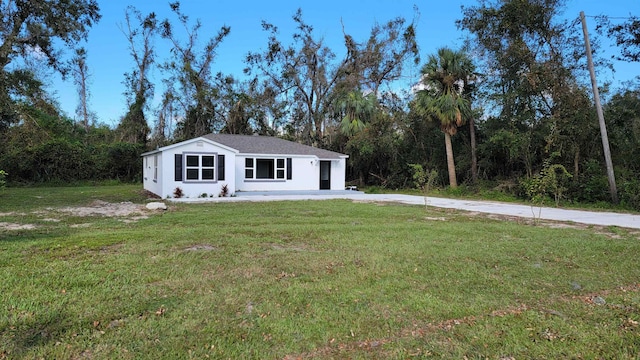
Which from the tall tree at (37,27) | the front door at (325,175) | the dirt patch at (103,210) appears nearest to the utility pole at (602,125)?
the front door at (325,175)

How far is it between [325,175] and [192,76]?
566 inches

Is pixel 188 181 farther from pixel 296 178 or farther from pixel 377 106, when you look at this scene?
pixel 377 106

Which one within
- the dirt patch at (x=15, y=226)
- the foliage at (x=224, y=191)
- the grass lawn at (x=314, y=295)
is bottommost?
the grass lawn at (x=314, y=295)

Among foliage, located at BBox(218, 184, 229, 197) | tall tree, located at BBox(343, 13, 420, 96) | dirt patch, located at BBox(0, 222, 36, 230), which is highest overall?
tall tree, located at BBox(343, 13, 420, 96)

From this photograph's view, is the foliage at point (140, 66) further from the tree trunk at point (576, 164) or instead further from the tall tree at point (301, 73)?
the tree trunk at point (576, 164)

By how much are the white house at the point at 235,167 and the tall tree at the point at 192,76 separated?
8.59 meters

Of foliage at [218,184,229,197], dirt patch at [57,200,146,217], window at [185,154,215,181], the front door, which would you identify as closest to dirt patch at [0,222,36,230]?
dirt patch at [57,200,146,217]

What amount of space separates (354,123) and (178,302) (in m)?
22.0

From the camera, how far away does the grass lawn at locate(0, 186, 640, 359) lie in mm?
2676

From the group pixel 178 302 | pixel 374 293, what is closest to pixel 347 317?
pixel 374 293

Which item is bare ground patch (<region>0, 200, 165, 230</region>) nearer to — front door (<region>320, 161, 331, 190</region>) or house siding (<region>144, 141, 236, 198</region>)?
house siding (<region>144, 141, 236, 198</region>)

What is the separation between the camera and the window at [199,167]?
15.0 meters

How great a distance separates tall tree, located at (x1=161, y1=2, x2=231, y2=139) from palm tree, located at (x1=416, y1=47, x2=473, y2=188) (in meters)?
16.5

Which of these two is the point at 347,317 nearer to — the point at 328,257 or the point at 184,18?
the point at 328,257
